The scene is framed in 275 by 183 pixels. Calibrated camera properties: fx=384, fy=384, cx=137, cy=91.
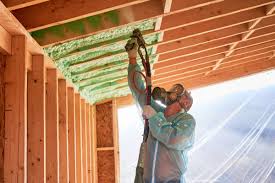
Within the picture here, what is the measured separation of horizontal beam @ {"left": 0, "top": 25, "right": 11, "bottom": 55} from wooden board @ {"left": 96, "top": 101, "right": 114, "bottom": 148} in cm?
391

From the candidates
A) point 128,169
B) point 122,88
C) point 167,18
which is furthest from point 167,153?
point 128,169

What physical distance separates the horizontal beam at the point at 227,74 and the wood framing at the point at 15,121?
3811 millimetres

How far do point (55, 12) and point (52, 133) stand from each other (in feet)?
3.47

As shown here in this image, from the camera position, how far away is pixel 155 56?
4.27 m

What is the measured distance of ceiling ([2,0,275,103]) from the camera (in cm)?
252

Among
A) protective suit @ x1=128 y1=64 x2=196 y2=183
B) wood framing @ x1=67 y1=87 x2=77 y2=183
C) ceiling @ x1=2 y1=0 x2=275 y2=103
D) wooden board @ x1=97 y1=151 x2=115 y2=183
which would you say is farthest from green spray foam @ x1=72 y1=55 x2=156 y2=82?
wooden board @ x1=97 y1=151 x2=115 y2=183

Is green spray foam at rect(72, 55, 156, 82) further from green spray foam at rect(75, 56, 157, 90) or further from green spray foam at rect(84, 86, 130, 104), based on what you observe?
green spray foam at rect(84, 86, 130, 104)

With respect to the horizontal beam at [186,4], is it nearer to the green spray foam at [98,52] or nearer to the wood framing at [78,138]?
the green spray foam at [98,52]

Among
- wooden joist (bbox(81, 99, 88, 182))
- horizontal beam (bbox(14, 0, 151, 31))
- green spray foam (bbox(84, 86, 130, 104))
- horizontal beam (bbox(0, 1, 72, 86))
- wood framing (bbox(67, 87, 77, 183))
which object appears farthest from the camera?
green spray foam (bbox(84, 86, 130, 104))

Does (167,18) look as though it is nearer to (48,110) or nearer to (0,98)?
(48,110)

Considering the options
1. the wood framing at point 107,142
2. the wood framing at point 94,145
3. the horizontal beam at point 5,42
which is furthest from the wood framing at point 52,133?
the wood framing at point 107,142

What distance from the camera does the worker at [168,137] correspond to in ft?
7.45

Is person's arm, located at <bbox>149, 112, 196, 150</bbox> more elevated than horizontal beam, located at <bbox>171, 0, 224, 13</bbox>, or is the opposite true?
horizontal beam, located at <bbox>171, 0, 224, 13</bbox>

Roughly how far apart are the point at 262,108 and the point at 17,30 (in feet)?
20.4
